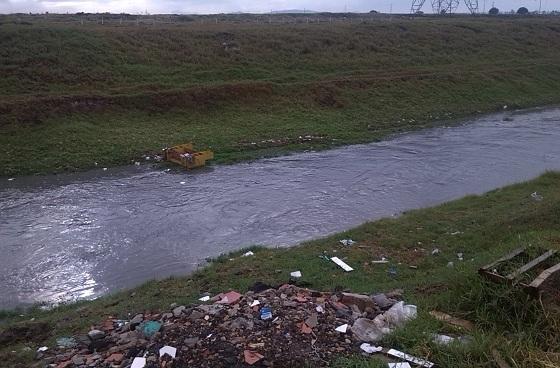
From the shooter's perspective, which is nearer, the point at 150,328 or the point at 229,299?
the point at 150,328

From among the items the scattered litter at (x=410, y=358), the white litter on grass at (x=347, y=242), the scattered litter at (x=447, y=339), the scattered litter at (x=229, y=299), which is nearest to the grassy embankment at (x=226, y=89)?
the white litter on grass at (x=347, y=242)

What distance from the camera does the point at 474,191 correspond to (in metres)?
17.7

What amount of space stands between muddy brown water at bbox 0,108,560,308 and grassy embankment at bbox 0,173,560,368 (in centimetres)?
128

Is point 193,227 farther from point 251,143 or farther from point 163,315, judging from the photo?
point 251,143

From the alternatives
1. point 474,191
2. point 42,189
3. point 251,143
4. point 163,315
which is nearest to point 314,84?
point 251,143

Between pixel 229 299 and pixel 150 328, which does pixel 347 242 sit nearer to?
pixel 229 299

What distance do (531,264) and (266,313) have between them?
365 cm

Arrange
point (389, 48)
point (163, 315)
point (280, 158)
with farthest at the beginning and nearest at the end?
point (389, 48) → point (280, 158) → point (163, 315)

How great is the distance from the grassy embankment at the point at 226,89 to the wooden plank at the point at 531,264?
14874mm

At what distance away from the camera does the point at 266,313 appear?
720 centimetres

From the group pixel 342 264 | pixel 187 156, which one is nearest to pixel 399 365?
pixel 342 264

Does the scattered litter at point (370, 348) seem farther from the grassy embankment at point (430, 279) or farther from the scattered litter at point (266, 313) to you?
the scattered litter at point (266, 313)

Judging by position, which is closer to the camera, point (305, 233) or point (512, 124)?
point (305, 233)

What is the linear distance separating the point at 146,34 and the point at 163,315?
102ft
